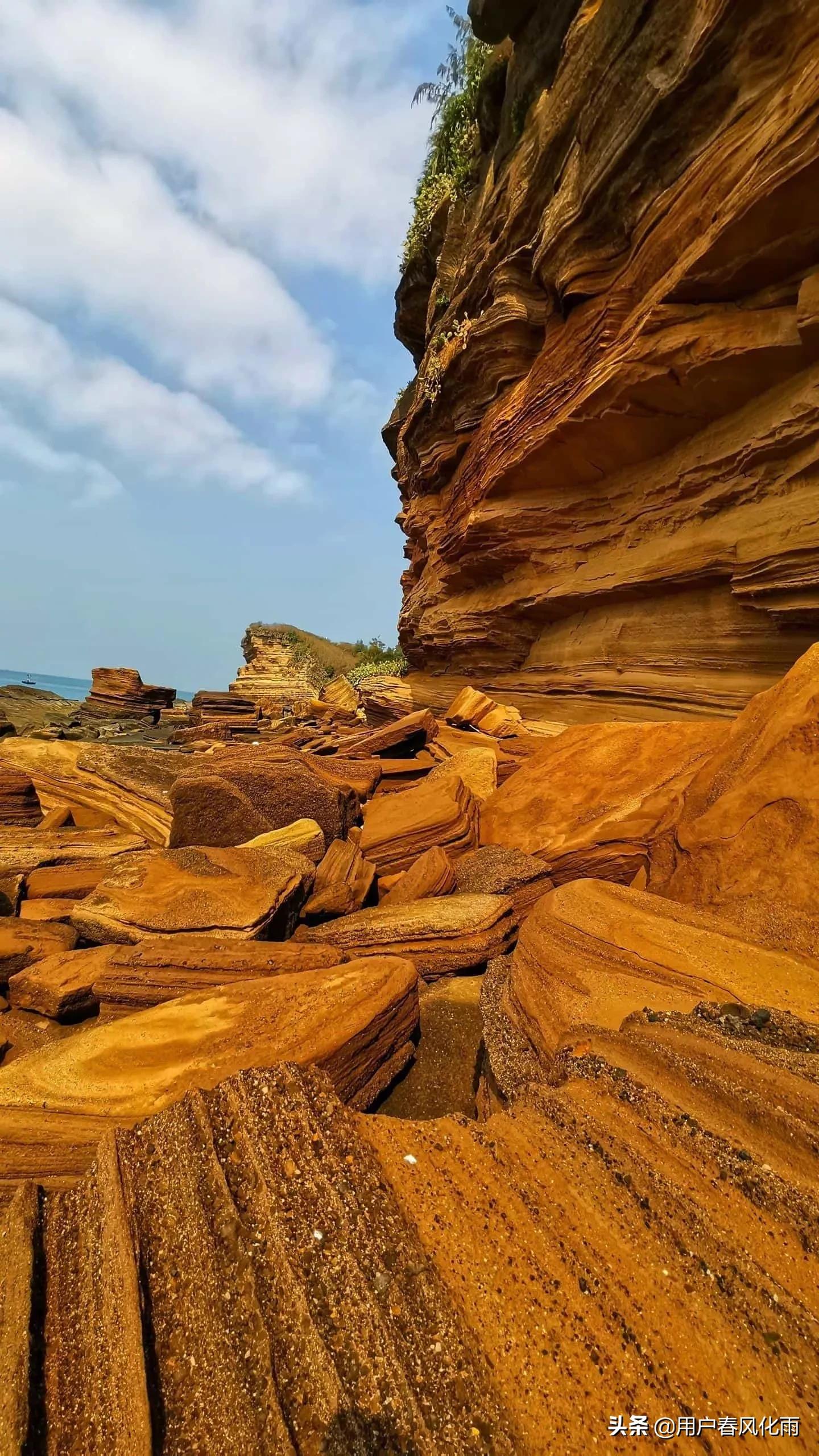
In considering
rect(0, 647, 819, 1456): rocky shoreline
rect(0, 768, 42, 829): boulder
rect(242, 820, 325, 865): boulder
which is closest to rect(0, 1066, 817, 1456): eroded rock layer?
rect(0, 647, 819, 1456): rocky shoreline

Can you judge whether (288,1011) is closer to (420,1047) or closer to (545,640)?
(420,1047)

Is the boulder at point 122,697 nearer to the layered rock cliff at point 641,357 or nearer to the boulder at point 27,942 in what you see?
the layered rock cliff at point 641,357

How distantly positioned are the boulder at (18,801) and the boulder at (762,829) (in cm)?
712

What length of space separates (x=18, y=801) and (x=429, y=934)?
599 centimetres

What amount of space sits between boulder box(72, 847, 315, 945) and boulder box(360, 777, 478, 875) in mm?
1088

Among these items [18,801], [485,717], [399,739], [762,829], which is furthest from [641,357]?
[18,801]

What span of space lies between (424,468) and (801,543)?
10469mm

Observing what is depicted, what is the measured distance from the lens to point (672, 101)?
6.49 metres

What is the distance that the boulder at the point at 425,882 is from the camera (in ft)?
14.5

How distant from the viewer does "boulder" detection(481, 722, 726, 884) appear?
4.43 metres

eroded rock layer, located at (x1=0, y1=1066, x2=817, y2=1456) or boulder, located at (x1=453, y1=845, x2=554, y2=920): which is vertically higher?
boulder, located at (x1=453, y1=845, x2=554, y2=920)

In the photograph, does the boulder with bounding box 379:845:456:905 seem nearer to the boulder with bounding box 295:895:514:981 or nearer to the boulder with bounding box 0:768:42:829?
the boulder with bounding box 295:895:514:981

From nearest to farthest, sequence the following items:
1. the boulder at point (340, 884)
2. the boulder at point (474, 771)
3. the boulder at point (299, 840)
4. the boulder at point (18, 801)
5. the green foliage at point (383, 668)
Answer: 1. the boulder at point (340, 884)
2. the boulder at point (299, 840)
3. the boulder at point (474, 771)
4. the boulder at point (18, 801)
5. the green foliage at point (383, 668)

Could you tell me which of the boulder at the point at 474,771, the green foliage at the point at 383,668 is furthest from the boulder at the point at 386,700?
the boulder at the point at 474,771
